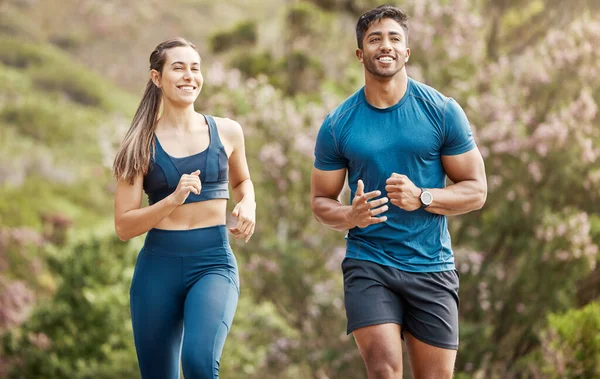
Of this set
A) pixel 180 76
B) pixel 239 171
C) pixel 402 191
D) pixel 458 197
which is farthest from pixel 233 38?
pixel 402 191

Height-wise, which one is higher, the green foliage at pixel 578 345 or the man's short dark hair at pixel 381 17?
the man's short dark hair at pixel 381 17

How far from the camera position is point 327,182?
14.0ft

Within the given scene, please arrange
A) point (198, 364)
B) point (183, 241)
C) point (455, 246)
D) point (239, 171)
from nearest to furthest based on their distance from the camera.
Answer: point (198, 364), point (183, 241), point (239, 171), point (455, 246)

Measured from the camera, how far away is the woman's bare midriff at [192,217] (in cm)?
416

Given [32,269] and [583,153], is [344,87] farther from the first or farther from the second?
[32,269]

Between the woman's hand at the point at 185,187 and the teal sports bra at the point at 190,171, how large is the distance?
171 mm

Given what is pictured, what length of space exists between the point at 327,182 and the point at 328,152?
0.15 meters

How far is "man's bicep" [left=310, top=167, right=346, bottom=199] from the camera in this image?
427 cm

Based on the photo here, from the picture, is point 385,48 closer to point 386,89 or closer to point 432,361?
point 386,89

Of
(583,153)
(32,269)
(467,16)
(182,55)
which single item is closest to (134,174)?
(182,55)

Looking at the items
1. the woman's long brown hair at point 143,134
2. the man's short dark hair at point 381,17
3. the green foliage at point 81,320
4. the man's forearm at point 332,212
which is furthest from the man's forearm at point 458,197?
the green foliage at point 81,320

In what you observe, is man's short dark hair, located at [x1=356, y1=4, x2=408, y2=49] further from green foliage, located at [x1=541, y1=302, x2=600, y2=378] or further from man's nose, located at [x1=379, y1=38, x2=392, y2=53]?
green foliage, located at [x1=541, y1=302, x2=600, y2=378]

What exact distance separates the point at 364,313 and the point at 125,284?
7.33 m

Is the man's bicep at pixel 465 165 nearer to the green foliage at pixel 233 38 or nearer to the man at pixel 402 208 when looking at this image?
the man at pixel 402 208
